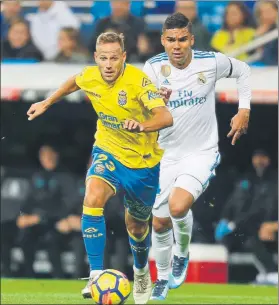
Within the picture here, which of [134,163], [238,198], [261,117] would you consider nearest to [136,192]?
[134,163]

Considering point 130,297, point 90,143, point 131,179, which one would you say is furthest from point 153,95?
point 90,143

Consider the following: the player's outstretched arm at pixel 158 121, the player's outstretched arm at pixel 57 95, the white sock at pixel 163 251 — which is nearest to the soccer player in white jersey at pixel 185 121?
the white sock at pixel 163 251

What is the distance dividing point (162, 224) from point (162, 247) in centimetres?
26

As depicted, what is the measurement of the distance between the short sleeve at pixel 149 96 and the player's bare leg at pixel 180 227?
145 cm

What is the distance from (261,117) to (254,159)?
0.85 meters

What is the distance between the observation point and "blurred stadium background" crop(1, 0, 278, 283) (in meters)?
15.6

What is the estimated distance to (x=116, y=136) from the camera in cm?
1016

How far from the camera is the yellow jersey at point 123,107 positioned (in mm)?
9828

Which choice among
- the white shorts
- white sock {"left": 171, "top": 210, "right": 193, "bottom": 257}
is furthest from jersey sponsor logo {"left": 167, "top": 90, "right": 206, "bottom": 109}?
white sock {"left": 171, "top": 210, "right": 193, "bottom": 257}

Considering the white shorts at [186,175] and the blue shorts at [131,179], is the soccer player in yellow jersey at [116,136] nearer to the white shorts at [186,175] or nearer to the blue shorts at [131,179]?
the blue shorts at [131,179]

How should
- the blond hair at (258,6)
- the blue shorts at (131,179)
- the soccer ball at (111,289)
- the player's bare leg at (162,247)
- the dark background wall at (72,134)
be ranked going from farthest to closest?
the dark background wall at (72,134), the blond hair at (258,6), the player's bare leg at (162,247), the blue shorts at (131,179), the soccer ball at (111,289)

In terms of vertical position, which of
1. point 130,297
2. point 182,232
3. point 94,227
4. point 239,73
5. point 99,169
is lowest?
point 130,297

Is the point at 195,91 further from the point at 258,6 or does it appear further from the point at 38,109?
the point at 258,6

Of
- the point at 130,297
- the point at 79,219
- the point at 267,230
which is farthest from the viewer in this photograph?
the point at 79,219
